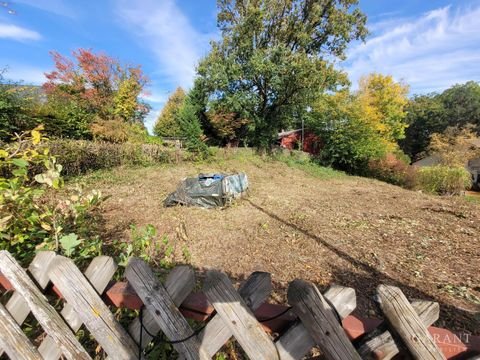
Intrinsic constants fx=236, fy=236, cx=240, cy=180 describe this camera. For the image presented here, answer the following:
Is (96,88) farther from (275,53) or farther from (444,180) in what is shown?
(444,180)

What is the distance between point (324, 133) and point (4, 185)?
1818 cm

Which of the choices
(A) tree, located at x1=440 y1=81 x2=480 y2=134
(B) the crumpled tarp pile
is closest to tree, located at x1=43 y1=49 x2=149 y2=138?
(B) the crumpled tarp pile

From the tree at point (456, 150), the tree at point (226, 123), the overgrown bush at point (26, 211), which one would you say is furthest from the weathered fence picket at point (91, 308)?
the tree at point (456, 150)

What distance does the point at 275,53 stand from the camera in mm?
13617

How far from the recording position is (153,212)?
17.3 feet

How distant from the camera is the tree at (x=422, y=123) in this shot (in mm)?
28516

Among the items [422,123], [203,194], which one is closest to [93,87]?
[203,194]

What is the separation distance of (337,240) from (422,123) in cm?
3445

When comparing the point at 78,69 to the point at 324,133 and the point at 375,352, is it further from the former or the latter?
the point at 375,352

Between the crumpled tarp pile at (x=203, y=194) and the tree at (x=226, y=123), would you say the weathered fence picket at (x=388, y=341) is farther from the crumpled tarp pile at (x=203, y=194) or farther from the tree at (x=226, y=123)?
the tree at (x=226, y=123)

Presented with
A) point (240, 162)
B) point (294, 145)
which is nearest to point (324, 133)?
point (294, 145)

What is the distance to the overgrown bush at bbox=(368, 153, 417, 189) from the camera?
13398 millimetres

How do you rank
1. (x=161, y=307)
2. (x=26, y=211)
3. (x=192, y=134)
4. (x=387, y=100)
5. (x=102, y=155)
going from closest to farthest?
(x=161, y=307) → (x=26, y=211) → (x=102, y=155) → (x=192, y=134) → (x=387, y=100)

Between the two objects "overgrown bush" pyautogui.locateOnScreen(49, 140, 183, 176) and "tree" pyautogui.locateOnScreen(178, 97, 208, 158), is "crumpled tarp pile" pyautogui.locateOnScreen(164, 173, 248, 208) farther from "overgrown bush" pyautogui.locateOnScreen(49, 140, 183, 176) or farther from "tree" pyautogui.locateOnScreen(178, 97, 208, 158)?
"tree" pyautogui.locateOnScreen(178, 97, 208, 158)
